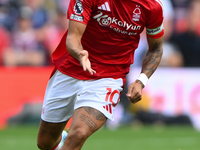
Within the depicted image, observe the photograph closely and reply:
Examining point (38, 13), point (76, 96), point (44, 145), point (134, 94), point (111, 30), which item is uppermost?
point (111, 30)

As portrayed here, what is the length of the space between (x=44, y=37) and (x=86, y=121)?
24.3ft

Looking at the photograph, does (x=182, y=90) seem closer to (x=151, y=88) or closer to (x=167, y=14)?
(x=151, y=88)

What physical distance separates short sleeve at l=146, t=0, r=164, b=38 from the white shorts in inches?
27.6

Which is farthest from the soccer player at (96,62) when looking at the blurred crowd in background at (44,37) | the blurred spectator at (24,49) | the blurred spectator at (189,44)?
the blurred spectator at (189,44)

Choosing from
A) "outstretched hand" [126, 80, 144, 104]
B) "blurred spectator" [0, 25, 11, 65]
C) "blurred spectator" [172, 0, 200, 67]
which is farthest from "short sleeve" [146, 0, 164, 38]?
"blurred spectator" [0, 25, 11, 65]

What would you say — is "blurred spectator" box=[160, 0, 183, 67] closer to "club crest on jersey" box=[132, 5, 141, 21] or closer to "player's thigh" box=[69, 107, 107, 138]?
"club crest on jersey" box=[132, 5, 141, 21]

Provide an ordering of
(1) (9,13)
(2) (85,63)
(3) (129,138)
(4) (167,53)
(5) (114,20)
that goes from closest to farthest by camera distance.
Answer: (2) (85,63)
(5) (114,20)
(3) (129,138)
(4) (167,53)
(1) (9,13)

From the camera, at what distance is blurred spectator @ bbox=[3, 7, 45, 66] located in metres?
10.9

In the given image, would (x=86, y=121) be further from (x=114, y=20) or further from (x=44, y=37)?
(x=44, y=37)

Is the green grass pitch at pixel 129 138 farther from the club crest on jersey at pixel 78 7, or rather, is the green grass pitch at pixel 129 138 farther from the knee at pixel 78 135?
the club crest on jersey at pixel 78 7

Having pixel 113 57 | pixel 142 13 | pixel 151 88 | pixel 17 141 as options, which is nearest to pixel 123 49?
pixel 113 57

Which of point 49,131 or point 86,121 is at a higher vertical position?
Result: point 86,121

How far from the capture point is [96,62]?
4.93 metres

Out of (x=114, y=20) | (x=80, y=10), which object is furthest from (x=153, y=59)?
(x=80, y=10)
